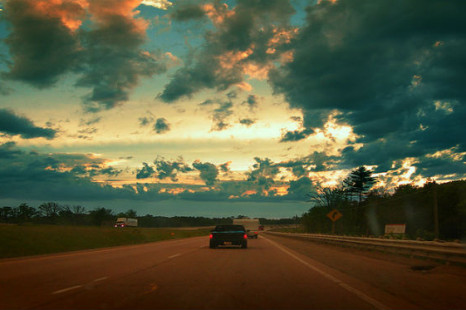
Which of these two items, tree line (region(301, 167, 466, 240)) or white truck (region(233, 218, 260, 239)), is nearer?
tree line (region(301, 167, 466, 240))

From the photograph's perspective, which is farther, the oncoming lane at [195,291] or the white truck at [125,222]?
the white truck at [125,222]

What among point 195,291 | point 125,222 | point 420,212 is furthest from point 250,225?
point 125,222

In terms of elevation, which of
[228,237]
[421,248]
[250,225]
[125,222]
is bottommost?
[125,222]

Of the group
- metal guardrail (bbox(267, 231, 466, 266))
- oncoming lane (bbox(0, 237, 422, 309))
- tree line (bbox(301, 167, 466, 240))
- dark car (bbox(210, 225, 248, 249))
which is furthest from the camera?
tree line (bbox(301, 167, 466, 240))

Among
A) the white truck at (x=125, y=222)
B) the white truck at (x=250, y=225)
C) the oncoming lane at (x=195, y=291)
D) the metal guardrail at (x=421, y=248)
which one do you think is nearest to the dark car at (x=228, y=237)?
the metal guardrail at (x=421, y=248)

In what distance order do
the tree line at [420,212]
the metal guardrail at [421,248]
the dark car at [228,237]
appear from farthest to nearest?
the tree line at [420,212] → the dark car at [228,237] → the metal guardrail at [421,248]

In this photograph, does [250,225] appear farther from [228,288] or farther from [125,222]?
[125,222]

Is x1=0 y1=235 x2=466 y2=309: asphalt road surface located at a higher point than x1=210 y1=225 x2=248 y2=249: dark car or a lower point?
lower

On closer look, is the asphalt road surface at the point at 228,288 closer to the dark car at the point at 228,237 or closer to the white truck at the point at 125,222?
the dark car at the point at 228,237

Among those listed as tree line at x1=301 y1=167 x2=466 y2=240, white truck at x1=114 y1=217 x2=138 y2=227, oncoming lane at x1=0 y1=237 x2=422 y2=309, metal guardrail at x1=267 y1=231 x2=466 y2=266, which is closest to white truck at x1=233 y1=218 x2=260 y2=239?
tree line at x1=301 y1=167 x2=466 y2=240

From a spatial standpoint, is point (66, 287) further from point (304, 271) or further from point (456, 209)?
point (456, 209)

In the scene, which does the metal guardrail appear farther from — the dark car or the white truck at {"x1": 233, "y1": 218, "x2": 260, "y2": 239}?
the white truck at {"x1": 233, "y1": 218, "x2": 260, "y2": 239}

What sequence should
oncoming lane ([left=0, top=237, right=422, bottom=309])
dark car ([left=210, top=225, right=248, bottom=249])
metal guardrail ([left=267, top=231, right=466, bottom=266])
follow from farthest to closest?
dark car ([left=210, top=225, right=248, bottom=249]) → metal guardrail ([left=267, top=231, right=466, bottom=266]) → oncoming lane ([left=0, top=237, right=422, bottom=309])

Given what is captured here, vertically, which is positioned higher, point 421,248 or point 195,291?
point 421,248
